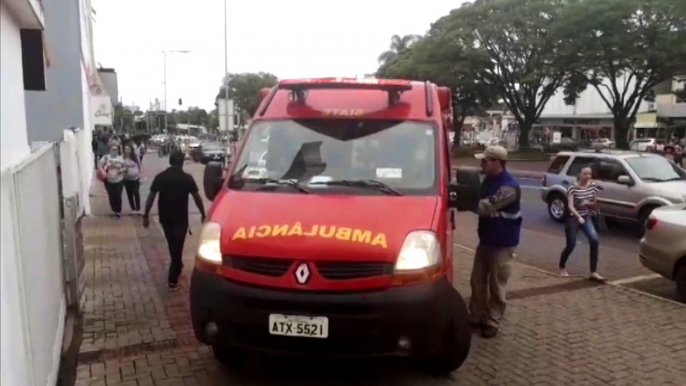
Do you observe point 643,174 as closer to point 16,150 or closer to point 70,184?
point 70,184

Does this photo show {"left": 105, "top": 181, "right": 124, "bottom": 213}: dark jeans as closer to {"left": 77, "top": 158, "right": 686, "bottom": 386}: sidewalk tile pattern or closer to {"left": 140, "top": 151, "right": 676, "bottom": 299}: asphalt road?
{"left": 140, "top": 151, "right": 676, "bottom": 299}: asphalt road

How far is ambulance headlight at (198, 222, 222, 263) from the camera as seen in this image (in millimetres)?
4551

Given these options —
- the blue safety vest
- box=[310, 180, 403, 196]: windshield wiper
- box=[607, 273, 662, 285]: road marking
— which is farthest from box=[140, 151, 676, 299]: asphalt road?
box=[310, 180, 403, 196]: windshield wiper

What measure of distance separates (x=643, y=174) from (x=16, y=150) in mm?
11636

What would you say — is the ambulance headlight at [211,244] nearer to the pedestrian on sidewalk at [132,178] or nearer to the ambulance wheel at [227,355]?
the ambulance wheel at [227,355]

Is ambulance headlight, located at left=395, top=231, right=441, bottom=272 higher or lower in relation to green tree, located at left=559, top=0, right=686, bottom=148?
lower

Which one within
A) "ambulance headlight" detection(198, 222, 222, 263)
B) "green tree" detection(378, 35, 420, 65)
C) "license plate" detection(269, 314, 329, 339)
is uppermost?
"green tree" detection(378, 35, 420, 65)

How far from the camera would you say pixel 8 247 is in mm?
3426

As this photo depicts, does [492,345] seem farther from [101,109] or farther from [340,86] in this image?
[101,109]

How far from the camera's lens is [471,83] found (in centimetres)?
4397

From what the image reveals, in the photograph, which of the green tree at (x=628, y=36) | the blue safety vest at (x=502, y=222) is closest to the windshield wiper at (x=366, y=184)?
the blue safety vest at (x=502, y=222)

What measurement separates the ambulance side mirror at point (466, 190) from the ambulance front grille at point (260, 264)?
166 cm

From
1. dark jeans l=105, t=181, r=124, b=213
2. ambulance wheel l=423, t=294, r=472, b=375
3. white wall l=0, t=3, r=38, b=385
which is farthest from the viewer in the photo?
dark jeans l=105, t=181, r=124, b=213

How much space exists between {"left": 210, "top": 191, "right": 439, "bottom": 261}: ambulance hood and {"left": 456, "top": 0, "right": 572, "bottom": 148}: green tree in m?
31.4
